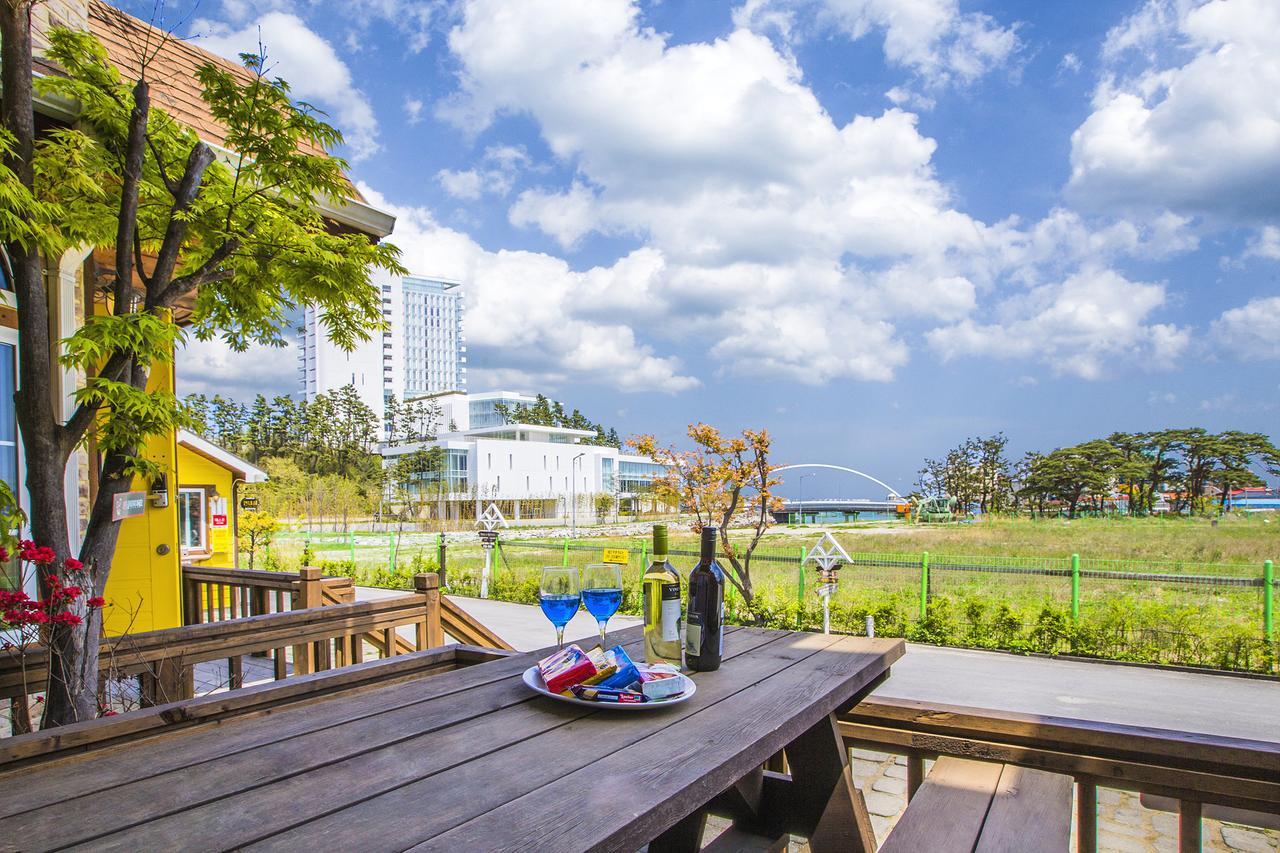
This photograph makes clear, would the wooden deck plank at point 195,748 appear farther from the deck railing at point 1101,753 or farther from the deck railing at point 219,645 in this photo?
the deck railing at point 219,645

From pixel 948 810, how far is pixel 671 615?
0.66 m

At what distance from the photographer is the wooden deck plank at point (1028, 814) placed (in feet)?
4.33

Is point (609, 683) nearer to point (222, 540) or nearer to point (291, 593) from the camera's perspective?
point (291, 593)

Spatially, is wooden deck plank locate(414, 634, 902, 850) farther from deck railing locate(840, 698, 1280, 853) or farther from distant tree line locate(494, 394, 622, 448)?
distant tree line locate(494, 394, 622, 448)

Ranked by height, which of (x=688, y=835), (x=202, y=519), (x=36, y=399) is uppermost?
(x=36, y=399)

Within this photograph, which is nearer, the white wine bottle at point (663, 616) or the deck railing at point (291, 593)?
the white wine bottle at point (663, 616)

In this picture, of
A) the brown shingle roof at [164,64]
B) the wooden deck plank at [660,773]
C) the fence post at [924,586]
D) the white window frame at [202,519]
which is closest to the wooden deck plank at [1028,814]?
the wooden deck plank at [660,773]

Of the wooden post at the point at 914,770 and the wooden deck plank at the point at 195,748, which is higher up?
the wooden deck plank at the point at 195,748

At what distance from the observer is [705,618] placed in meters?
1.60

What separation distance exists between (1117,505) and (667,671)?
42354mm

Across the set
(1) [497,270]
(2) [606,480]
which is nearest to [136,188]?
(1) [497,270]

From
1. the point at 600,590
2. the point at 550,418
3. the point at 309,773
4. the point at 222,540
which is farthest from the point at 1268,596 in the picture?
the point at 550,418

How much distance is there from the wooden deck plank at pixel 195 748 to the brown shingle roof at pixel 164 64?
3472 millimetres

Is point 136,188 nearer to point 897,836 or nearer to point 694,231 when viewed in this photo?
point 897,836
